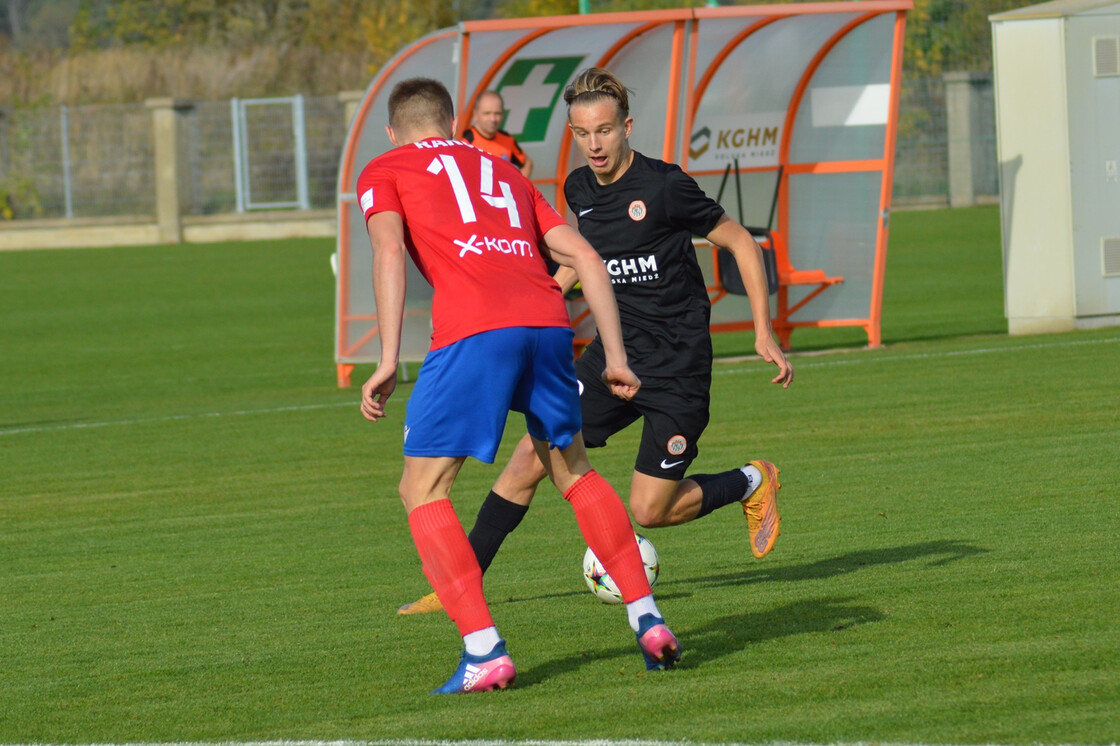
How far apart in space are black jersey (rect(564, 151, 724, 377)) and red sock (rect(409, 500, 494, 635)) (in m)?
1.53

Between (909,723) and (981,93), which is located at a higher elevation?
(981,93)

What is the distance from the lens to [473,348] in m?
4.91

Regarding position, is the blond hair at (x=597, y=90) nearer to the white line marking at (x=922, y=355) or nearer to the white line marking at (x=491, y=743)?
the white line marking at (x=491, y=743)

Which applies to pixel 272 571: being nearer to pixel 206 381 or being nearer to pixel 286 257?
pixel 206 381

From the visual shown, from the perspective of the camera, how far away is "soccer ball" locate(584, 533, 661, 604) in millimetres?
6168

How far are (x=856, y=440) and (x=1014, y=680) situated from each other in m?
5.77

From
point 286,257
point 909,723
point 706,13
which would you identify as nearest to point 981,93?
point 286,257

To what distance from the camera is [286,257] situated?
30.4 metres

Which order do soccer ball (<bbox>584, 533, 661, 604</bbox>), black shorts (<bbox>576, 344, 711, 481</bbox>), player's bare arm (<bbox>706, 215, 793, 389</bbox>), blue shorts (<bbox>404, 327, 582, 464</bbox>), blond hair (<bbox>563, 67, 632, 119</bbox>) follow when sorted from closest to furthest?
blue shorts (<bbox>404, 327, 582, 464</bbox>) → blond hair (<bbox>563, 67, 632, 119</bbox>) → player's bare arm (<bbox>706, 215, 793, 389</bbox>) → soccer ball (<bbox>584, 533, 661, 604</bbox>) → black shorts (<bbox>576, 344, 711, 481</bbox>)

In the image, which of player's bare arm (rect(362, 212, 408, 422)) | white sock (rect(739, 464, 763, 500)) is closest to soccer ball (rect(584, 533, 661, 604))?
white sock (rect(739, 464, 763, 500))

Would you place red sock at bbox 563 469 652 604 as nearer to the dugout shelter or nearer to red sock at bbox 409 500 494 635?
red sock at bbox 409 500 494 635

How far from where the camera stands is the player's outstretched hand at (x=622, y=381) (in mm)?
4973

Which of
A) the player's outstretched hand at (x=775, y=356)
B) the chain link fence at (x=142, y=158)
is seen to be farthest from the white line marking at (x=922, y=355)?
the chain link fence at (x=142, y=158)

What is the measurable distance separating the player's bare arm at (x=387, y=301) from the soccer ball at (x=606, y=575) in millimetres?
1554
